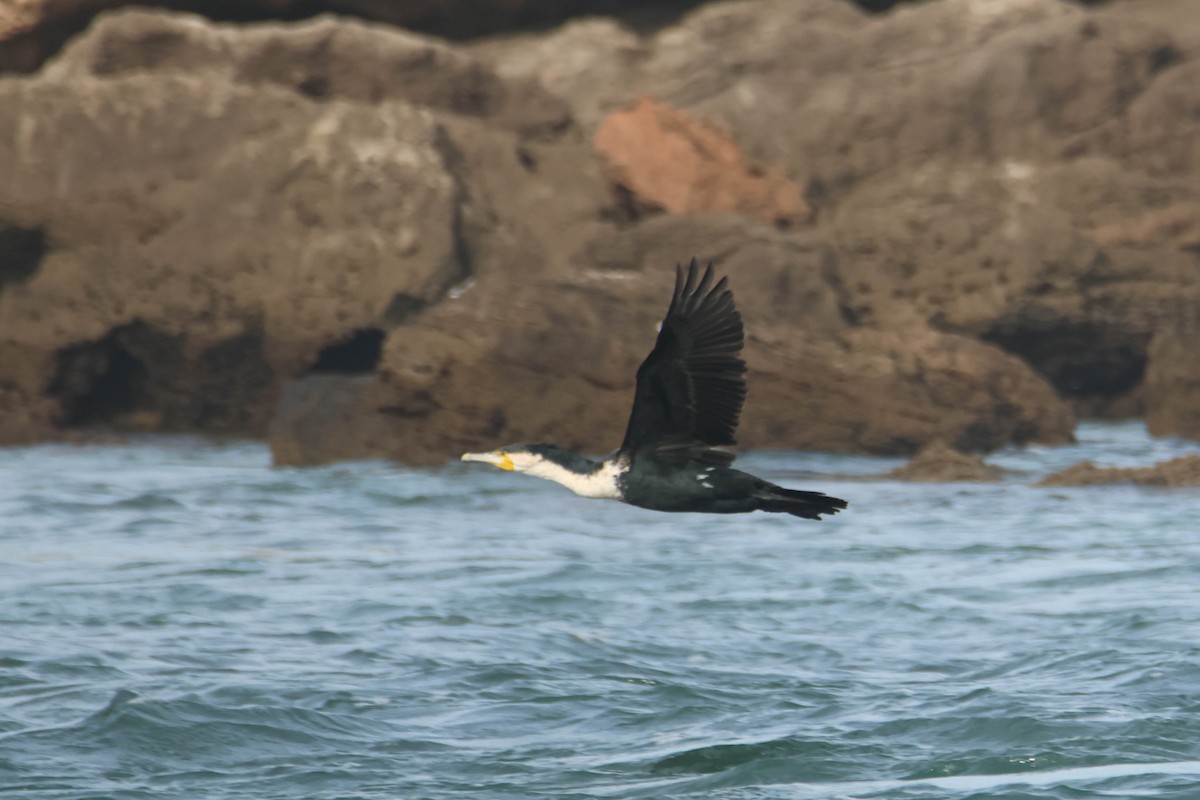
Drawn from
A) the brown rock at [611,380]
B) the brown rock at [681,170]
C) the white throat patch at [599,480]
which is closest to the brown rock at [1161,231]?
the brown rock at [681,170]

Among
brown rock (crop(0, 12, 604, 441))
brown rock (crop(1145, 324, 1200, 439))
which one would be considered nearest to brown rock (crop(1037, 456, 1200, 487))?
brown rock (crop(1145, 324, 1200, 439))

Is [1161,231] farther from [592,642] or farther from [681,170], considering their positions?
[592,642]

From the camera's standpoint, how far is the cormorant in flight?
7.05m

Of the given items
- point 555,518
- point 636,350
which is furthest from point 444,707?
point 636,350

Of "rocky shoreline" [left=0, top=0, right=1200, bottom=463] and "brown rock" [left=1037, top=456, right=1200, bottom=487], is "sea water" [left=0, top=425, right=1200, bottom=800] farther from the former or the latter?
"rocky shoreline" [left=0, top=0, right=1200, bottom=463]

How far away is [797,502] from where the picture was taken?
23.2 ft

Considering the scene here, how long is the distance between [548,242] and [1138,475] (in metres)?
7.10

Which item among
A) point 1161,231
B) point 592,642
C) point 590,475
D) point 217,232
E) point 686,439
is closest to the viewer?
point 686,439

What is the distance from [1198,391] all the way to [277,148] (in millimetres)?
8631

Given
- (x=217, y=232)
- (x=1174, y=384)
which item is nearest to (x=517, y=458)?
(x=1174, y=384)

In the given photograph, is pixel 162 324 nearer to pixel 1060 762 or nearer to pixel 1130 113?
pixel 1130 113

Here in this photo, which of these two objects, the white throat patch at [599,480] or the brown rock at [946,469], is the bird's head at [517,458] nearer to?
the white throat patch at [599,480]

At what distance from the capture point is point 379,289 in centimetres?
1758

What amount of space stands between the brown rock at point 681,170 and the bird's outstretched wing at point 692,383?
1147cm
